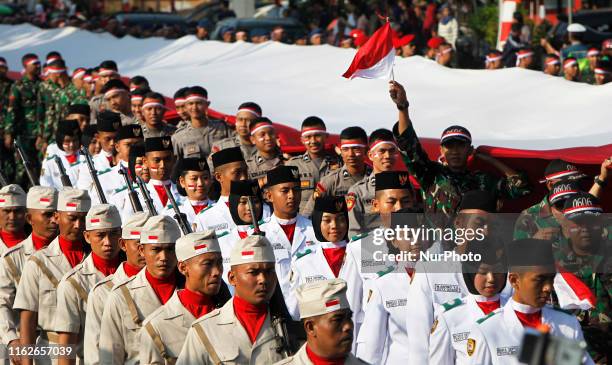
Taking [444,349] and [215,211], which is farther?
[215,211]

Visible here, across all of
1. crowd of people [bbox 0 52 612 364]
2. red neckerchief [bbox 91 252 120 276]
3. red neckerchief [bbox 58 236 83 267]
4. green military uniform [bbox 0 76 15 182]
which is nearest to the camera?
crowd of people [bbox 0 52 612 364]

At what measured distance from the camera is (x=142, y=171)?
12.0 metres

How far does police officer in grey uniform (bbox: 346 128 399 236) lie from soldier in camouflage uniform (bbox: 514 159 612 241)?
155 cm

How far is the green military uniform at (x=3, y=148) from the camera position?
59.8 feet

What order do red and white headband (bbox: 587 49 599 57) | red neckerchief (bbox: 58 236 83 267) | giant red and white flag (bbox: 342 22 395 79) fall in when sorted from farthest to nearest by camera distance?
1. red and white headband (bbox: 587 49 599 57)
2. giant red and white flag (bbox: 342 22 395 79)
3. red neckerchief (bbox: 58 236 83 267)

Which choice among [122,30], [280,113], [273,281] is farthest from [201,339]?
[122,30]

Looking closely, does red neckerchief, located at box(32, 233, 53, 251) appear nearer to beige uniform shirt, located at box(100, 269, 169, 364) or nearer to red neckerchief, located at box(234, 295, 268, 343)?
beige uniform shirt, located at box(100, 269, 169, 364)

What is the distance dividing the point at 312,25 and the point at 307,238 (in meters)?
16.9

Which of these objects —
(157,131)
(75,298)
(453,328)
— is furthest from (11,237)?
(157,131)

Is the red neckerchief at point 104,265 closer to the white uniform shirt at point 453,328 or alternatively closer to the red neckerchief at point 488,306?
the white uniform shirt at point 453,328

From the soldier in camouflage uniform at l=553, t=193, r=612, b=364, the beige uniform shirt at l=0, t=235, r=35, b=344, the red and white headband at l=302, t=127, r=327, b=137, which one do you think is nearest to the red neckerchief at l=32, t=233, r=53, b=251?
the beige uniform shirt at l=0, t=235, r=35, b=344

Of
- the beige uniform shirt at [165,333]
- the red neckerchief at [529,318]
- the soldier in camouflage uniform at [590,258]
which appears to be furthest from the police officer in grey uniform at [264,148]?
the red neckerchief at [529,318]

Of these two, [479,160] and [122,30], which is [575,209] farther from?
[122,30]

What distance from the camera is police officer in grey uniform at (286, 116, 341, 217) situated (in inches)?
466
